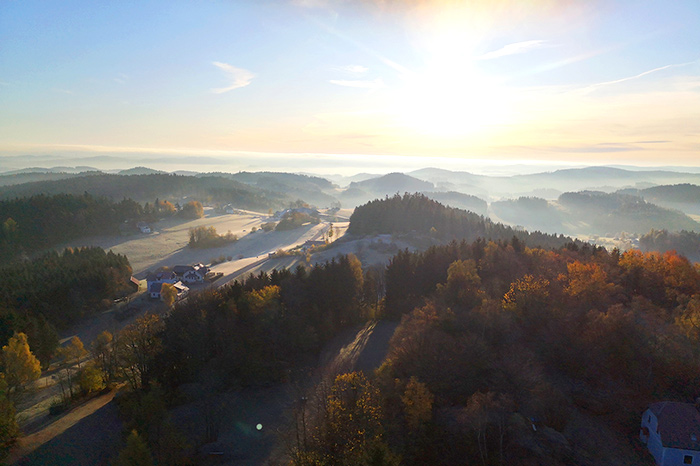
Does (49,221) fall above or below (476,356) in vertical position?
above

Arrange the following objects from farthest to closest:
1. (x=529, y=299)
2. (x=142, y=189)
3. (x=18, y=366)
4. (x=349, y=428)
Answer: (x=142, y=189)
(x=18, y=366)
(x=529, y=299)
(x=349, y=428)

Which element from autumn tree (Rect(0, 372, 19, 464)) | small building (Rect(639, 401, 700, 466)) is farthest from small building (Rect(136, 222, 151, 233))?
small building (Rect(639, 401, 700, 466))

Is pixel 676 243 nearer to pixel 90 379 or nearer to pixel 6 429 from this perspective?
pixel 90 379

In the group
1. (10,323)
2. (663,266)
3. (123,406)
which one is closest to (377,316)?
(123,406)

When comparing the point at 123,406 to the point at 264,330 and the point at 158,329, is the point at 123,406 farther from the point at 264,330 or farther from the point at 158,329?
the point at 264,330

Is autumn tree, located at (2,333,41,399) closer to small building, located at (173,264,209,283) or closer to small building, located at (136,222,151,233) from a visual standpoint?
small building, located at (173,264,209,283)

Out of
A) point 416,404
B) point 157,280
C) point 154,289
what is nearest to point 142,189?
point 157,280
